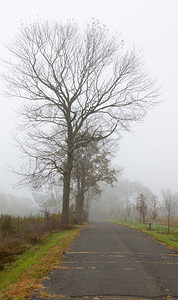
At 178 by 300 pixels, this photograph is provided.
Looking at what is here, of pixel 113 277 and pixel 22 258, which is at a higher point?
pixel 113 277

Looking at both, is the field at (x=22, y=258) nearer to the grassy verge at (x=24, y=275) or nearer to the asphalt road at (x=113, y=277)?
the grassy verge at (x=24, y=275)

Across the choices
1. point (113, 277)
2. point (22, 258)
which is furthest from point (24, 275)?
point (22, 258)

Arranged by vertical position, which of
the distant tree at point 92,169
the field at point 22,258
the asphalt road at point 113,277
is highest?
the distant tree at point 92,169

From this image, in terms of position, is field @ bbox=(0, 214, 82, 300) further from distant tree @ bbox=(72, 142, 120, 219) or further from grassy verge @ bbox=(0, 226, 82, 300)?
distant tree @ bbox=(72, 142, 120, 219)

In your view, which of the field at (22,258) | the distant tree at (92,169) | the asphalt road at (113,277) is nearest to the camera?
the asphalt road at (113,277)

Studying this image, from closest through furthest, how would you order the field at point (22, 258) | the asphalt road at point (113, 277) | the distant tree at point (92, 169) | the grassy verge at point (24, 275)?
1. the asphalt road at point (113, 277)
2. the grassy verge at point (24, 275)
3. the field at point (22, 258)
4. the distant tree at point (92, 169)

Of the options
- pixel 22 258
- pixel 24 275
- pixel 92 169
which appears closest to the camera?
pixel 24 275

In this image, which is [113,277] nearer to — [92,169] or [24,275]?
[24,275]

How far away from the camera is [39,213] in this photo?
1758 centimetres

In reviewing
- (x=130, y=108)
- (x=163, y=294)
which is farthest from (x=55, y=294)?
(x=130, y=108)

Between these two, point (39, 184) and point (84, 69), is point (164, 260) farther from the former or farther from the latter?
point (84, 69)

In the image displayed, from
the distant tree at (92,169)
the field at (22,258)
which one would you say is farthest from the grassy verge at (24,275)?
the distant tree at (92,169)

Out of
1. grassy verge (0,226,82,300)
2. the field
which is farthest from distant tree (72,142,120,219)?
grassy verge (0,226,82,300)

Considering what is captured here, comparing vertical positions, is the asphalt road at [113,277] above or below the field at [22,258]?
above
